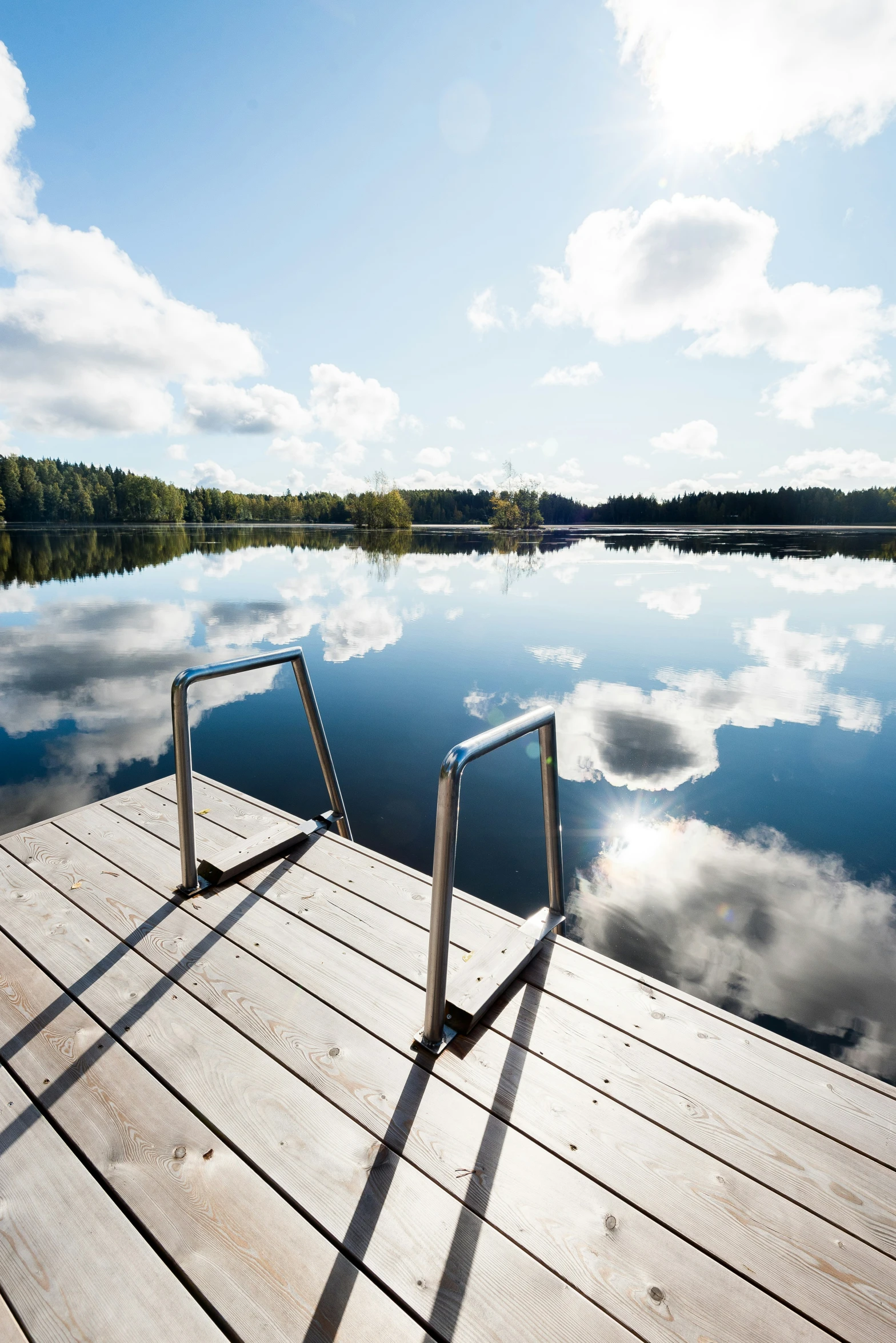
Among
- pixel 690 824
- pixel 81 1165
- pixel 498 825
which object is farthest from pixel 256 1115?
pixel 690 824

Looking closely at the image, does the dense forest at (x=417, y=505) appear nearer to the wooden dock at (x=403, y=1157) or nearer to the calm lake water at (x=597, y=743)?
the calm lake water at (x=597, y=743)

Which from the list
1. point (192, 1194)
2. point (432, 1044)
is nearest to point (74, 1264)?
point (192, 1194)

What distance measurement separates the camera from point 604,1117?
197cm

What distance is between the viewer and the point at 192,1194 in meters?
1.74

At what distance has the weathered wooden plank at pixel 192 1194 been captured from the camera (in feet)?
4.84

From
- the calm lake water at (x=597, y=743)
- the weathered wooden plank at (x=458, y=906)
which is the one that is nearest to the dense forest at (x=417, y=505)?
the calm lake water at (x=597, y=743)

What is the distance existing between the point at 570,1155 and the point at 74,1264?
1.42 metres

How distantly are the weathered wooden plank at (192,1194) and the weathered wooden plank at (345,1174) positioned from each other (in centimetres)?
5

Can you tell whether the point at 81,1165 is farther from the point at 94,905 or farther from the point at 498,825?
the point at 498,825

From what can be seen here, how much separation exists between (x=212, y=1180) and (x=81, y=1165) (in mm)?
429

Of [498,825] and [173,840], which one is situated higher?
[173,840]

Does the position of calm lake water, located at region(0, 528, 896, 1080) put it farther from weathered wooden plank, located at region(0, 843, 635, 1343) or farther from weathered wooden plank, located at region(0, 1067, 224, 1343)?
weathered wooden plank, located at region(0, 1067, 224, 1343)

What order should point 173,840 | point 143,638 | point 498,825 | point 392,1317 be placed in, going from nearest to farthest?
point 392,1317
point 173,840
point 498,825
point 143,638

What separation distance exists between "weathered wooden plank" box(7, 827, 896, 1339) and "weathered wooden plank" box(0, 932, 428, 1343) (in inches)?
13.5
